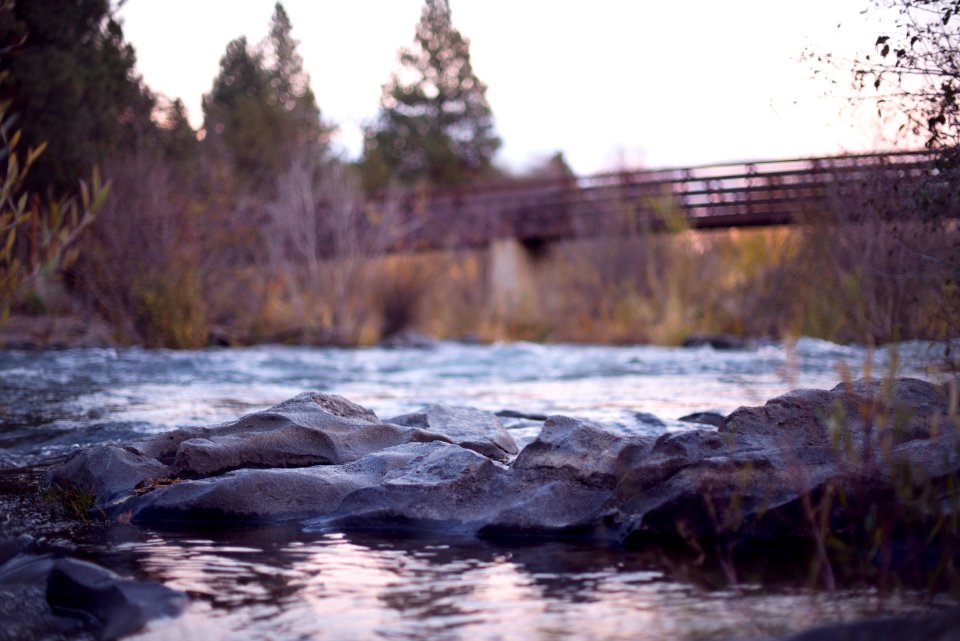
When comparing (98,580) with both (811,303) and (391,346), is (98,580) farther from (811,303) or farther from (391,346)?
(391,346)

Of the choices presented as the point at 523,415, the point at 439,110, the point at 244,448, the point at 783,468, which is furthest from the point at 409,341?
the point at 439,110

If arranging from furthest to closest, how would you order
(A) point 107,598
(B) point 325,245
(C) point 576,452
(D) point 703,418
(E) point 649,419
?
(B) point 325,245 < (E) point 649,419 < (D) point 703,418 < (C) point 576,452 < (A) point 107,598

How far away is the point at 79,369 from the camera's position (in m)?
10.4

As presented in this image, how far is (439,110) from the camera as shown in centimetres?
4953

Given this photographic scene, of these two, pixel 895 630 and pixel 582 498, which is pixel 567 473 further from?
pixel 895 630

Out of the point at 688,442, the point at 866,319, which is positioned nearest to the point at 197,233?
the point at 866,319

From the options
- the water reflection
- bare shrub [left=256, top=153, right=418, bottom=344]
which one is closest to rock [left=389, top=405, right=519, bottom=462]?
the water reflection

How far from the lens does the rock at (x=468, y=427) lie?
15.9 feet

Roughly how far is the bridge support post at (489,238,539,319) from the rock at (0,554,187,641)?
1630cm

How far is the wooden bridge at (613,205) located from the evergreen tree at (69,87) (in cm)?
423

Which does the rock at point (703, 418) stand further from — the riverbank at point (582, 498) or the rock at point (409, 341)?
the rock at point (409, 341)

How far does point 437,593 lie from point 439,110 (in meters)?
47.9

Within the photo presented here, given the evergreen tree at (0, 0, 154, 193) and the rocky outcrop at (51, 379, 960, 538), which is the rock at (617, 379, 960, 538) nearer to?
the rocky outcrop at (51, 379, 960, 538)

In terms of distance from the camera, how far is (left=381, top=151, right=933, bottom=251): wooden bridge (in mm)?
13812
